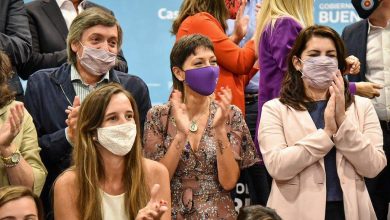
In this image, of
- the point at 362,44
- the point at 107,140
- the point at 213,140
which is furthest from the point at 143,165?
the point at 362,44

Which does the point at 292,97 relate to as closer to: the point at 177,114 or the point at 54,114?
the point at 177,114

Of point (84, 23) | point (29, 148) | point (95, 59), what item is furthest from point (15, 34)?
point (29, 148)

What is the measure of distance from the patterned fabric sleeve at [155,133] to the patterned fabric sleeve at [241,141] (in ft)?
1.18

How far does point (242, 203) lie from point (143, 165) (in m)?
1.39

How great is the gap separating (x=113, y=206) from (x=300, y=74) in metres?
1.24

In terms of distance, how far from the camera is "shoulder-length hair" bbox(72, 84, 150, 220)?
3.73m

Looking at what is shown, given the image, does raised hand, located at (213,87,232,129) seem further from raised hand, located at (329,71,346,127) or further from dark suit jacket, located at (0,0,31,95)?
dark suit jacket, located at (0,0,31,95)

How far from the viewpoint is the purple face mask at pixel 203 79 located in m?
4.26

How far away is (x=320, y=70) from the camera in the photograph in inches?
163

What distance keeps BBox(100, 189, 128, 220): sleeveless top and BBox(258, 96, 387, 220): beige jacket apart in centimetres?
79

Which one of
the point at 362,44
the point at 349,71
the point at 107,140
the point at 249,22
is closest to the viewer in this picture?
the point at 107,140

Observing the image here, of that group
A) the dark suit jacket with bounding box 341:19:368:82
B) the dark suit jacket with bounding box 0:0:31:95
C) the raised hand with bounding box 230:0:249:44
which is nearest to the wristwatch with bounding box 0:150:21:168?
the dark suit jacket with bounding box 0:0:31:95

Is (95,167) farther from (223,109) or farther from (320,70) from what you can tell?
(320,70)

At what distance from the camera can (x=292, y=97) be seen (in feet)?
13.6
